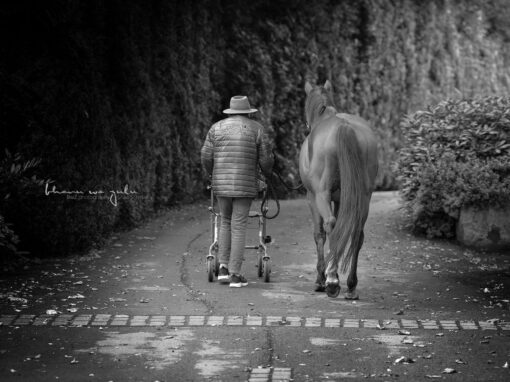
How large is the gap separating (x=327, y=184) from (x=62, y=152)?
328 centimetres

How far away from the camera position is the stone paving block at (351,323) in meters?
7.89

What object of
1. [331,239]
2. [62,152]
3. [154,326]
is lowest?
[154,326]

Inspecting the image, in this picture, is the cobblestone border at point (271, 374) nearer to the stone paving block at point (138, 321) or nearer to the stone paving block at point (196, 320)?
the stone paving block at point (196, 320)

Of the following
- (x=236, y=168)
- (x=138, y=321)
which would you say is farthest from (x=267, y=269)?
(x=138, y=321)

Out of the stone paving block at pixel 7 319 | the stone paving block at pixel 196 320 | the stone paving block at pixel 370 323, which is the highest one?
the stone paving block at pixel 370 323

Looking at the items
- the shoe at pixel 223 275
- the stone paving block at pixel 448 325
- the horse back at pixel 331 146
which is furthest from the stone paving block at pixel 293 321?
the shoe at pixel 223 275

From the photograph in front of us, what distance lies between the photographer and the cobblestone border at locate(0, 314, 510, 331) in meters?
7.89

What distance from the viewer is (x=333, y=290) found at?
30.0ft

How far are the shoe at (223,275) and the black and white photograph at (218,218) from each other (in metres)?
0.05

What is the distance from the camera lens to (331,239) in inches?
353

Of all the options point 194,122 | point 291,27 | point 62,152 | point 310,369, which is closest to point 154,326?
point 310,369

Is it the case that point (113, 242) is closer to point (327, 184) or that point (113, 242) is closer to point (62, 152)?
point (62, 152)

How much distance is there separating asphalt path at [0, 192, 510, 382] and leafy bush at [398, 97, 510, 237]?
29.1 inches

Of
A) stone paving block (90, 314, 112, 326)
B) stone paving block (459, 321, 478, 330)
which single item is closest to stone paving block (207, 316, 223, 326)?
stone paving block (90, 314, 112, 326)
